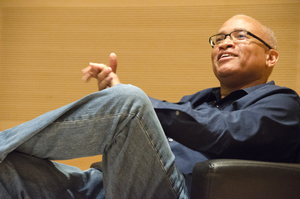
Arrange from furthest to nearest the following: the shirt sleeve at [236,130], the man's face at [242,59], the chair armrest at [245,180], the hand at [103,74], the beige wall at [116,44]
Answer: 1. the beige wall at [116,44]
2. the man's face at [242,59]
3. the hand at [103,74]
4. the shirt sleeve at [236,130]
5. the chair armrest at [245,180]

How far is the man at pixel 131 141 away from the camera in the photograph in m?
0.73

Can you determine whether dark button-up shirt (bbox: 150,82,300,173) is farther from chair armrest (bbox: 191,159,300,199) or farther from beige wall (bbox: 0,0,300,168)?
beige wall (bbox: 0,0,300,168)

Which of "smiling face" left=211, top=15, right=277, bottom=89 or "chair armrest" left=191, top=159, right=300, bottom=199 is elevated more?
"smiling face" left=211, top=15, right=277, bottom=89

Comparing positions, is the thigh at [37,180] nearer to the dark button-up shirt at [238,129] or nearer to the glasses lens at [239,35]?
the dark button-up shirt at [238,129]

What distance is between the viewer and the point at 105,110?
0.73m

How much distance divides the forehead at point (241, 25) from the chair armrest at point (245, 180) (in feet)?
3.09

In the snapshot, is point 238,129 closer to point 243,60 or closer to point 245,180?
point 245,180

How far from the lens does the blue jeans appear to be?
0.73 meters

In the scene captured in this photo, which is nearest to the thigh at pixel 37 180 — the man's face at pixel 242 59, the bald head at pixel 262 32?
the man's face at pixel 242 59

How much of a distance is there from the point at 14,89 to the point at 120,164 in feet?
6.37

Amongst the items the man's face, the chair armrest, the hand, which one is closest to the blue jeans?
the chair armrest

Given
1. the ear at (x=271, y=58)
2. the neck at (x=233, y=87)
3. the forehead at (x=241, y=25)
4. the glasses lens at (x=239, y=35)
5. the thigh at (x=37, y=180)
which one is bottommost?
the thigh at (x=37, y=180)

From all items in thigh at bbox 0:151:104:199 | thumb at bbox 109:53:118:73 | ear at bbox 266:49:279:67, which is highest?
thumb at bbox 109:53:118:73

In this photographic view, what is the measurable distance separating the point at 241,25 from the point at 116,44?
1124 millimetres
